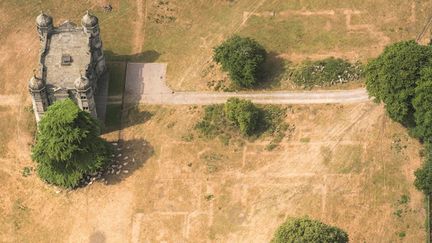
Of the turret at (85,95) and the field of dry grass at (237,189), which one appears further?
the turret at (85,95)

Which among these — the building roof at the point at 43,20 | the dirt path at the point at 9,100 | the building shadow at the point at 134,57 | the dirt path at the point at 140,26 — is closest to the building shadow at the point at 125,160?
the building shadow at the point at 134,57

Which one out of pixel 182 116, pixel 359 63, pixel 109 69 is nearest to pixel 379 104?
pixel 359 63

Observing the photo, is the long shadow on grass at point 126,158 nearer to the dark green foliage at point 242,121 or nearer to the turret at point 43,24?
the dark green foliage at point 242,121

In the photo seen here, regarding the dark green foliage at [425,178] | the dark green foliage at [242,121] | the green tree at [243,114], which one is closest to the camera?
the dark green foliage at [425,178]

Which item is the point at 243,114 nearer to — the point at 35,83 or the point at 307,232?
the point at 307,232

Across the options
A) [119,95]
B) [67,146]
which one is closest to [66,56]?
[119,95]

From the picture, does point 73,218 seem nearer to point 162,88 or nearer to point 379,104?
point 162,88
